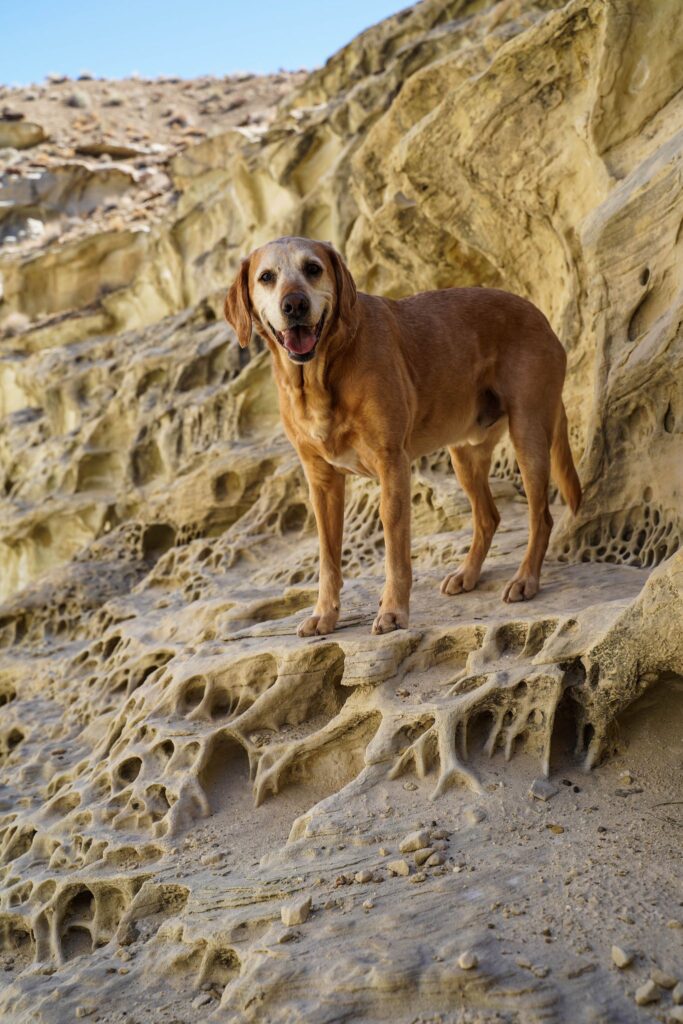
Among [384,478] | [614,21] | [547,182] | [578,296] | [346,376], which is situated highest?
[614,21]

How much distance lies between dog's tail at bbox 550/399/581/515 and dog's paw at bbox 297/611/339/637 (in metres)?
1.71

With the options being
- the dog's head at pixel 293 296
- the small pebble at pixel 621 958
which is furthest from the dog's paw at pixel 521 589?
the small pebble at pixel 621 958

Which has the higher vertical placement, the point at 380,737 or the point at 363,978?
the point at 380,737

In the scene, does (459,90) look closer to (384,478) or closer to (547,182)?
(547,182)

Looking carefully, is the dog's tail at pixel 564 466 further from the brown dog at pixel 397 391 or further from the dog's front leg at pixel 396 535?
the dog's front leg at pixel 396 535

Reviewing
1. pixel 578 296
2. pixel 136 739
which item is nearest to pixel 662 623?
pixel 136 739

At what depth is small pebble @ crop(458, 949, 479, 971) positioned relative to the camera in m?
2.46

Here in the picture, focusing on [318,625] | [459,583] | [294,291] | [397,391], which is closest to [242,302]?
[294,291]

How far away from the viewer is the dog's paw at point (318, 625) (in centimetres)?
478

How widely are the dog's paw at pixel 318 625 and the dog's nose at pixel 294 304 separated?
1661 mm

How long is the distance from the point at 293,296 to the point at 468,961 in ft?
9.43

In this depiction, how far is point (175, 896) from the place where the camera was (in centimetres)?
383

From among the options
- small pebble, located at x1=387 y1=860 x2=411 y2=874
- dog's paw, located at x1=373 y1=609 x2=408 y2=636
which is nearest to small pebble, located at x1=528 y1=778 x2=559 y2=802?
small pebble, located at x1=387 y1=860 x2=411 y2=874

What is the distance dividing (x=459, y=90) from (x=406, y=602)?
4854mm
